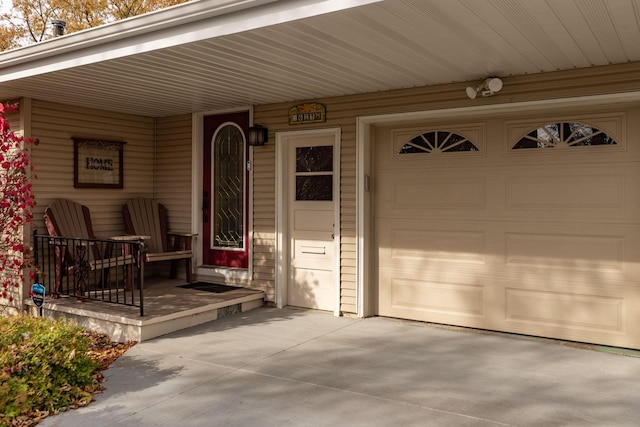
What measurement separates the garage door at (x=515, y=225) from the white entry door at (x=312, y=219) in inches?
20.7

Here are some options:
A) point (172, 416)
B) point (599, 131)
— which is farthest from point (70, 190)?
point (599, 131)

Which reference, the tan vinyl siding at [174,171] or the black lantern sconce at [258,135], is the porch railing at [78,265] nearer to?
the tan vinyl siding at [174,171]

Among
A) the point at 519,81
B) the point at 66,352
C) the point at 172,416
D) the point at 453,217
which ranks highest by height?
the point at 519,81

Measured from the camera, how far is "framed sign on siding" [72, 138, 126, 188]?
20.7 feet

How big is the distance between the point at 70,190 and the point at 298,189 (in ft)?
8.81

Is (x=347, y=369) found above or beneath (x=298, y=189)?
beneath

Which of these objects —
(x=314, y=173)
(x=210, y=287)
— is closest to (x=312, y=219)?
(x=314, y=173)

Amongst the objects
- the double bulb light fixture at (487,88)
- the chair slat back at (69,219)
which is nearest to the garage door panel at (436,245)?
the double bulb light fixture at (487,88)

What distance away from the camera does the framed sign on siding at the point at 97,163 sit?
630cm

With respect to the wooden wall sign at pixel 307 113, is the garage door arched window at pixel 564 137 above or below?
below

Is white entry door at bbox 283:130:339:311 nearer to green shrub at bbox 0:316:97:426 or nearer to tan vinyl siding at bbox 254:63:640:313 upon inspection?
tan vinyl siding at bbox 254:63:640:313

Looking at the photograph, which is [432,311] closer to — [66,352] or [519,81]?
[519,81]

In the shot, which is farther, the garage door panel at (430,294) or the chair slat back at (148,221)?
the chair slat back at (148,221)

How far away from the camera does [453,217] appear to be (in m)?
5.12
